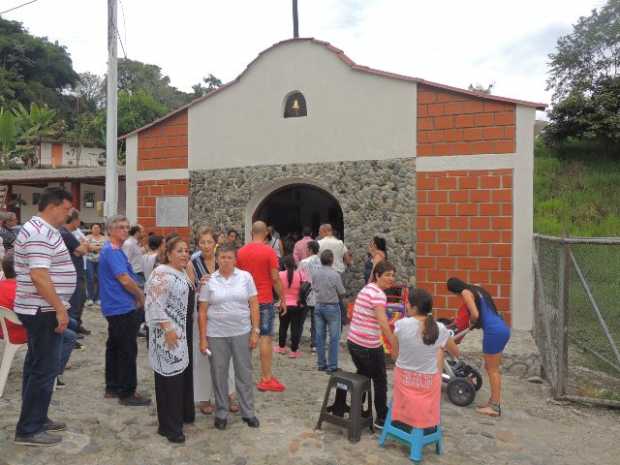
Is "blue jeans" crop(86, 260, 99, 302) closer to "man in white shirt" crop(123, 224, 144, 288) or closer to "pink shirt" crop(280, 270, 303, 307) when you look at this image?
"man in white shirt" crop(123, 224, 144, 288)

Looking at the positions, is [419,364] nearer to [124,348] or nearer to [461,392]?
[461,392]

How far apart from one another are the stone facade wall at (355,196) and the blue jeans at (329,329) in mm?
2473

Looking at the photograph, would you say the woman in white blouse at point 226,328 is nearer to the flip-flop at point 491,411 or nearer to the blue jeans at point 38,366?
the blue jeans at point 38,366

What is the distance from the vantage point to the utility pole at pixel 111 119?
412 inches

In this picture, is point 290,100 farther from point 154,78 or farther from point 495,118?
point 154,78

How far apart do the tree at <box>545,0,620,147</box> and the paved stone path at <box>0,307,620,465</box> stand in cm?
1819

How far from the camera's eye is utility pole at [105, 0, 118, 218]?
10461 millimetres

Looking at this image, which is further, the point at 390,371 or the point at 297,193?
the point at 297,193

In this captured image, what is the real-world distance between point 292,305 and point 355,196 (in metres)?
2.60

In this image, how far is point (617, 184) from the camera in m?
20.6

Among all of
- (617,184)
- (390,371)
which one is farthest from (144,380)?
(617,184)

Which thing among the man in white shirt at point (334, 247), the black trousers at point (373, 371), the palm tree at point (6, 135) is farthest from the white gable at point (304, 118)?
the palm tree at point (6, 135)

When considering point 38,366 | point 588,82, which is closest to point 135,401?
point 38,366

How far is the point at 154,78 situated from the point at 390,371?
54.9 m
